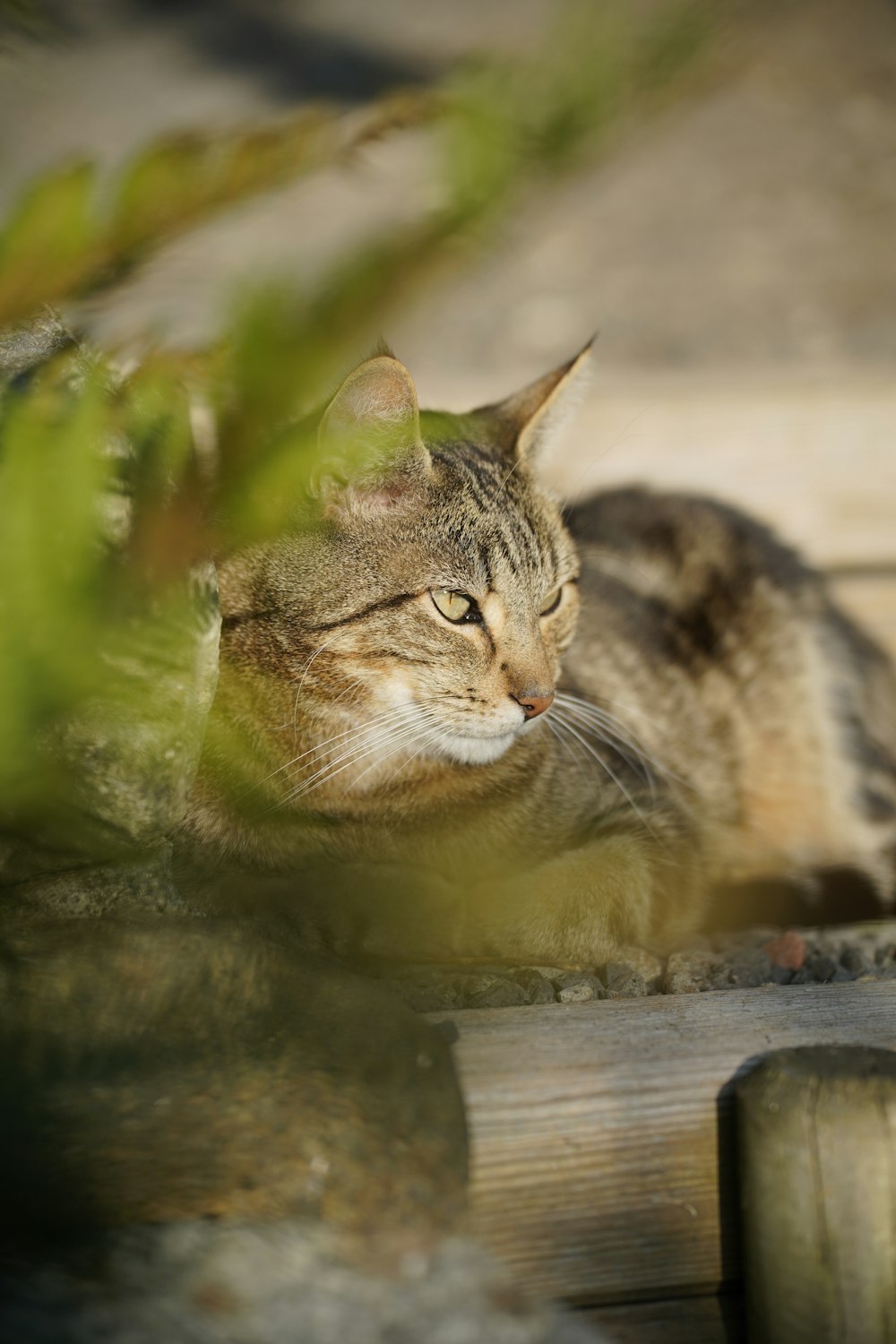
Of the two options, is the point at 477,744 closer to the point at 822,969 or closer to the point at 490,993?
the point at 490,993

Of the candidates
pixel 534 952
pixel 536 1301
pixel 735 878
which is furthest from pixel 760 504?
pixel 536 1301

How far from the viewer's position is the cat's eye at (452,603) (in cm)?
175

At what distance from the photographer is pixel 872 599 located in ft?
10.2

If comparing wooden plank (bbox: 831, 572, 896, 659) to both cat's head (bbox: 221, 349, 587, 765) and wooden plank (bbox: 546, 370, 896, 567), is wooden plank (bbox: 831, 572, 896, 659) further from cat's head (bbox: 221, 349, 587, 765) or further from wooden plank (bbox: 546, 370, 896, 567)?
cat's head (bbox: 221, 349, 587, 765)

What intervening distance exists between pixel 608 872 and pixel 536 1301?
0.91 metres

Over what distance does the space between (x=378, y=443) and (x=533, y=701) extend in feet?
1.47

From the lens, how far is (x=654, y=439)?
2945 mm

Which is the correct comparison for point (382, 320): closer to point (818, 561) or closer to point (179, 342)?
point (179, 342)

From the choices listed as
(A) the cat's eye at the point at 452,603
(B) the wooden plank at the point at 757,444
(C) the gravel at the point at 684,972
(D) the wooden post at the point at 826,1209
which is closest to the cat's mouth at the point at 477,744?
(A) the cat's eye at the point at 452,603

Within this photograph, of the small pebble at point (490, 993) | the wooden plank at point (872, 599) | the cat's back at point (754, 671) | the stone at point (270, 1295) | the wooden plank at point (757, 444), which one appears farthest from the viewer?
the wooden plank at point (872, 599)

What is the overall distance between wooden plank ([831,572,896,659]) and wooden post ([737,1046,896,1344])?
79.5 inches

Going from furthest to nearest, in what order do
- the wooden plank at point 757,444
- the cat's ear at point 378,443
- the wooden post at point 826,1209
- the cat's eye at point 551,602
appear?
the wooden plank at point 757,444 → the cat's eye at point 551,602 → the cat's ear at point 378,443 → the wooden post at point 826,1209

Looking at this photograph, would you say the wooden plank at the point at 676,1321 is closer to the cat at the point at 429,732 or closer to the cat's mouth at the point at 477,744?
the cat at the point at 429,732

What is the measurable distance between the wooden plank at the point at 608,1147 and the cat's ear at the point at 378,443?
0.66m
